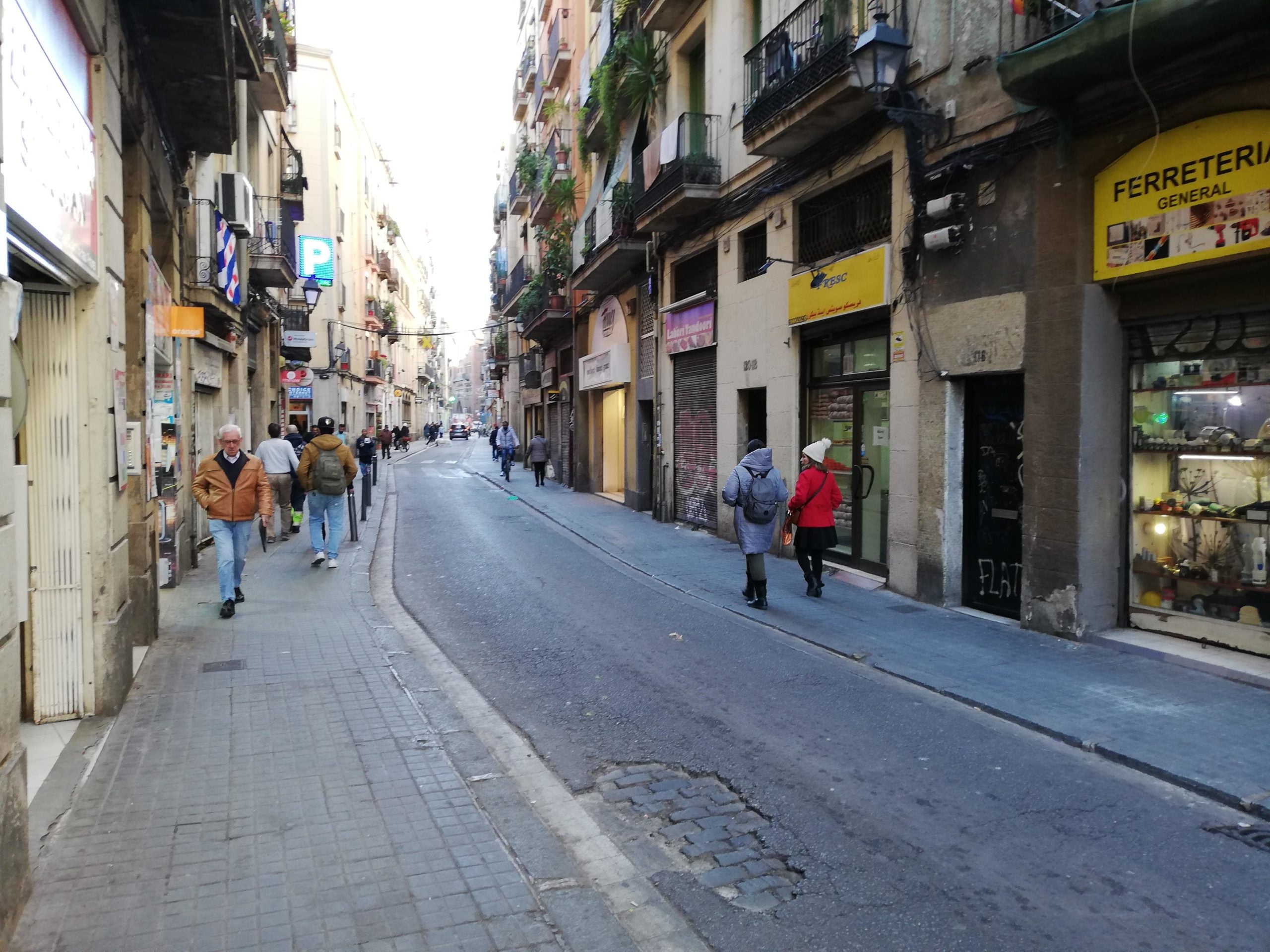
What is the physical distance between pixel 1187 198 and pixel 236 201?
13.2m

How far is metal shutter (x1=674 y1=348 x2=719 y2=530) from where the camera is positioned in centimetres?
1539

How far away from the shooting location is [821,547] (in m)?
9.65

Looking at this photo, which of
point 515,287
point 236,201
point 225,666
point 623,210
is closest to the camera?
point 225,666

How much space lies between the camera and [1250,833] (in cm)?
420

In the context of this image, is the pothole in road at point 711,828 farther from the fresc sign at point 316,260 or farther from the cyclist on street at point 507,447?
the cyclist on street at point 507,447

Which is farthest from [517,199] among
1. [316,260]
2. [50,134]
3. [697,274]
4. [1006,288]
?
[50,134]

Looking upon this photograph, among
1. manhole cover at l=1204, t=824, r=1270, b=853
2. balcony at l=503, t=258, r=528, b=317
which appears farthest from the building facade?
balcony at l=503, t=258, r=528, b=317

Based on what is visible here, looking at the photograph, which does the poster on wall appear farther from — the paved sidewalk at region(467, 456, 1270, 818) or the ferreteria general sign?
the ferreteria general sign

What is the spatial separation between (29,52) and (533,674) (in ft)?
16.0

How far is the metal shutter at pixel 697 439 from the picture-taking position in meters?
15.4

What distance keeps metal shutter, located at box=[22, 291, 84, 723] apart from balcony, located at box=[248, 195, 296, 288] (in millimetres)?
13538

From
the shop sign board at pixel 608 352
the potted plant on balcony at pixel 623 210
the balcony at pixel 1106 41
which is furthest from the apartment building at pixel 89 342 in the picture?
the shop sign board at pixel 608 352

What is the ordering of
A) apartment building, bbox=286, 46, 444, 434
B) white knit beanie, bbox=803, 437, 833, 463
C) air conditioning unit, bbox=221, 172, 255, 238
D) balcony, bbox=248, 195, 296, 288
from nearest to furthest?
white knit beanie, bbox=803, 437, 833, 463 < air conditioning unit, bbox=221, 172, 255, 238 < balcony, bbox=248, 195, 296, 288 < apartment building, bbox=286, 46, 444, 434

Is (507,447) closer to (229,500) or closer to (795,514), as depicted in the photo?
(795,514)
